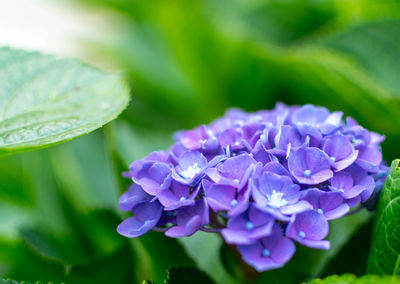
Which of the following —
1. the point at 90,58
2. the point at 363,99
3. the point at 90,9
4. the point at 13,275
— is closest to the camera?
the point at 13,275

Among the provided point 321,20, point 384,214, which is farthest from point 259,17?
point 384,214

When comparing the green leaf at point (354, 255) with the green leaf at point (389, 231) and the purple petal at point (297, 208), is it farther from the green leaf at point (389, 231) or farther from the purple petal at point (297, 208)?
the purple petal at point (297, 208)

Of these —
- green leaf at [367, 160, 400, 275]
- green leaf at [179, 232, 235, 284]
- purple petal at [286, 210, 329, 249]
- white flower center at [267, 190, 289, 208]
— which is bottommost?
green leaf at [179, 232, 235, 284]

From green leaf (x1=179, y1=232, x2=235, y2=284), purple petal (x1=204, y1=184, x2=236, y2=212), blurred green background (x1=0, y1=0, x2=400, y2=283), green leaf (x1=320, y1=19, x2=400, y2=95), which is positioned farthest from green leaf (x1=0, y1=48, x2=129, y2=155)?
green leaf (x1=320, y1=19, x2=400, y2=95)

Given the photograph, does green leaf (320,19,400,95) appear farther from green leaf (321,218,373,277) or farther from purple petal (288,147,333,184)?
purple petal (288,147,333,184)

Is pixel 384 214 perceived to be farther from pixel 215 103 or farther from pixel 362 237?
pixel 215 103
